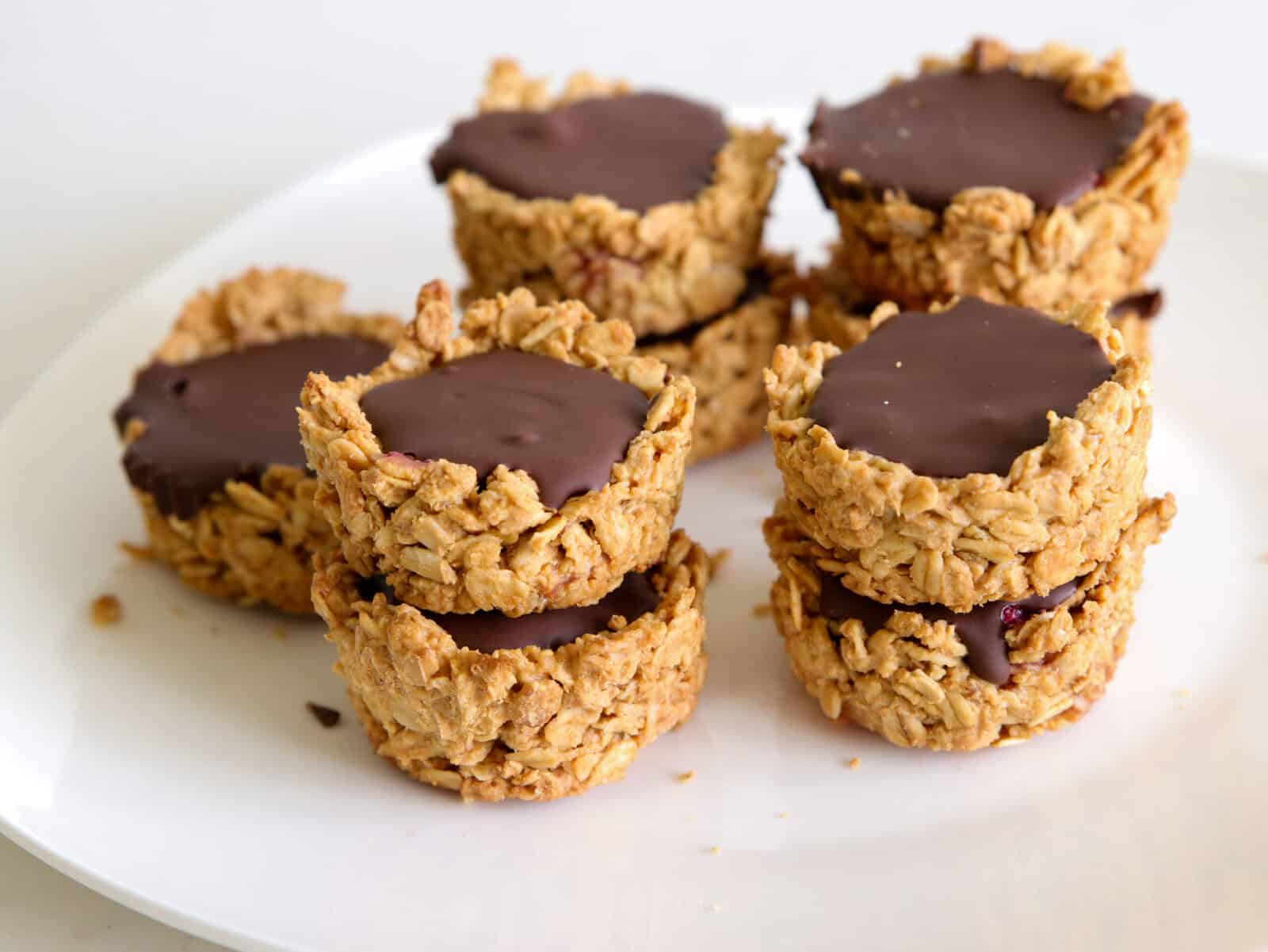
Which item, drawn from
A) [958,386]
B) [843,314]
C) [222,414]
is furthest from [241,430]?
[958,386]

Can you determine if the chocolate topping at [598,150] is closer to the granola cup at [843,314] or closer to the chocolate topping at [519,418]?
the granola cup at [843,314]

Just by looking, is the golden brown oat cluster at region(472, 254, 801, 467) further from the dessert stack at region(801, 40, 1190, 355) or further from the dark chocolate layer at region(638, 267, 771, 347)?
the dessert stack at region(801, 40, 1190, 355)

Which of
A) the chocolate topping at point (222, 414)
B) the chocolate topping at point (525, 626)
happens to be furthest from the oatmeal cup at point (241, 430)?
the chocolate topping at point (525, 626)

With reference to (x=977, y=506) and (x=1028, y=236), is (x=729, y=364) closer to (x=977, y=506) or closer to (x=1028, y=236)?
(x=1028, y=236)

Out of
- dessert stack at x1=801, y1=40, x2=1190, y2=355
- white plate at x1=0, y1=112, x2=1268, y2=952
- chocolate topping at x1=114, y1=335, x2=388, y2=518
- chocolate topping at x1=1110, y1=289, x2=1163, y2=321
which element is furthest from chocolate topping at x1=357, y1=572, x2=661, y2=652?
chocolate topping at x1=1110, y1=289, x2=1163, y2=321

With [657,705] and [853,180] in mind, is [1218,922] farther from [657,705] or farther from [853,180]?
[853,180]

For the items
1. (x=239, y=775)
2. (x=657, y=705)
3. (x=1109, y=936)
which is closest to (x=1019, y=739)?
(x=1109, y=936)
